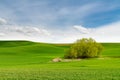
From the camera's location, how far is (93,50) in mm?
96312

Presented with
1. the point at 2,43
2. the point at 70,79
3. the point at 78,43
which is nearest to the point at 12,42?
the point at 2,43

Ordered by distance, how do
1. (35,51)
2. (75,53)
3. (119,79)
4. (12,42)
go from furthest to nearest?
1. (12,42)
2. (35,51)
3. (75,53)
4. (119,79)

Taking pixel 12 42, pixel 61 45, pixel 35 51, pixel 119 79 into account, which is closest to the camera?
pixel 119 79

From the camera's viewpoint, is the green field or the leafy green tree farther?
the leafy green tree

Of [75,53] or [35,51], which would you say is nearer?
[75,53]

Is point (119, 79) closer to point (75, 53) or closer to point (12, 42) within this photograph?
point (75, 53)

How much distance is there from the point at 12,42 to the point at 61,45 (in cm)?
3657

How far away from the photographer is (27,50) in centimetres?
14725

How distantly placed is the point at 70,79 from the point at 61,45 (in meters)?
150

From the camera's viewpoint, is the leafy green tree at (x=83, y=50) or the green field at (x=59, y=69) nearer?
the green field at (x=59, y=69)

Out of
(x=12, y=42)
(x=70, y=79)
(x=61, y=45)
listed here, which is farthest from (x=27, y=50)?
(x=70, y=79)

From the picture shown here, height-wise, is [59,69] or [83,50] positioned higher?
[83,50]

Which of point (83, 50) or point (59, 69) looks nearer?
point (59, 69)

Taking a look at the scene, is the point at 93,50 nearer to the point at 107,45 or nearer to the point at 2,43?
the point at 107,45
